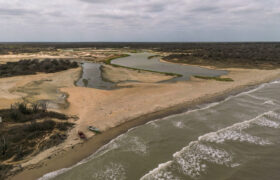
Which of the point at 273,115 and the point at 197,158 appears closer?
the point at 197,158

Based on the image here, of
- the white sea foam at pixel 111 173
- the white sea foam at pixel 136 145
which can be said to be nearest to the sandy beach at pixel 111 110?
the white sea foam at pixel 136 145

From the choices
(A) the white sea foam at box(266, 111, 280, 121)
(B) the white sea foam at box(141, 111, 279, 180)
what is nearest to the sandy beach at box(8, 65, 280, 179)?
(B) the white sea foam at box(141, 111, 279, 180)

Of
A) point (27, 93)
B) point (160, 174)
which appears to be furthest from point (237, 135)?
point (27, 93)

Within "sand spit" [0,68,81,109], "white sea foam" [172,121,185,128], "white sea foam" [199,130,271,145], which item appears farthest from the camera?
"sand spit" [0,68,81,109]

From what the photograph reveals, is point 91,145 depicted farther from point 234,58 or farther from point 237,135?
point 234,58

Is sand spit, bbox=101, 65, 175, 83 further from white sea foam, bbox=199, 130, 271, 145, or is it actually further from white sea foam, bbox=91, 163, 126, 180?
white sea foam, bbox=91, 163, 126, 180

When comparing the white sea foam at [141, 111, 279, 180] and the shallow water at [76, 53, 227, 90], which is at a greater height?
the shallow water at [76, 53, 227, 90]
